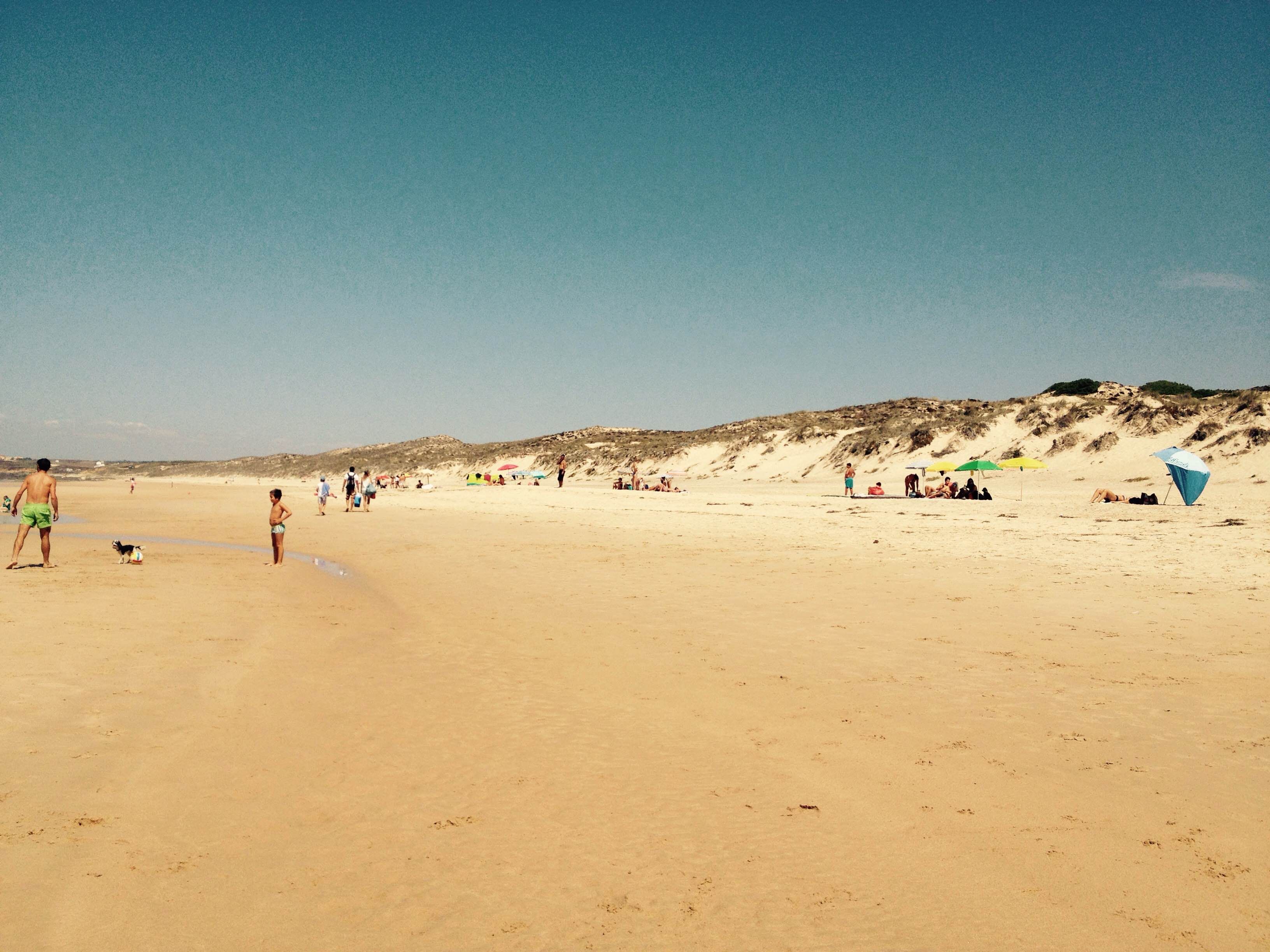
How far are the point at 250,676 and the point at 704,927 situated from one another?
5.45 meters

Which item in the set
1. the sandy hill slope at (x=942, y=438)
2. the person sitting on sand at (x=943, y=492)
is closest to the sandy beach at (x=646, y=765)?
the person sitting on sand at (x=943, y=492)

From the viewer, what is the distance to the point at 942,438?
47.6 meters

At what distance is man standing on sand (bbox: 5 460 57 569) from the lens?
45.3 feet

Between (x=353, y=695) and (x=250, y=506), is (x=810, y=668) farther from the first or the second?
(x=250, y=506)

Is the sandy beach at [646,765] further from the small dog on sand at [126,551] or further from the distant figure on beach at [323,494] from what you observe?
the distant figure on beach at [323,494]

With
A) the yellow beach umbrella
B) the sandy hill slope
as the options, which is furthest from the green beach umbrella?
the sandy hill slope

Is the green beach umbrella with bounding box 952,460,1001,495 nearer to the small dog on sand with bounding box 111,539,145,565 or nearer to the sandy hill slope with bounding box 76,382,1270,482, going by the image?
the sandy hill slope with bounding box 76,382,1270,482

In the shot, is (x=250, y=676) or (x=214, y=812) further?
(x=250, y=676)

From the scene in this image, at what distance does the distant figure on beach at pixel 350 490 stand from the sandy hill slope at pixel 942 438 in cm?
2698

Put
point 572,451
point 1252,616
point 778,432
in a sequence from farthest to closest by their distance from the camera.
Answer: point 572,451, point 778,432, point 1252,616

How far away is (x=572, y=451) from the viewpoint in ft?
263

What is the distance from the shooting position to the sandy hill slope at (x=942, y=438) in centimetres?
3603

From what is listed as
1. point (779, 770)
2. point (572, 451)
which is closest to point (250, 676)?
point (779, 770)

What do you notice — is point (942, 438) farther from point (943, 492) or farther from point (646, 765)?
point (646, 765)
